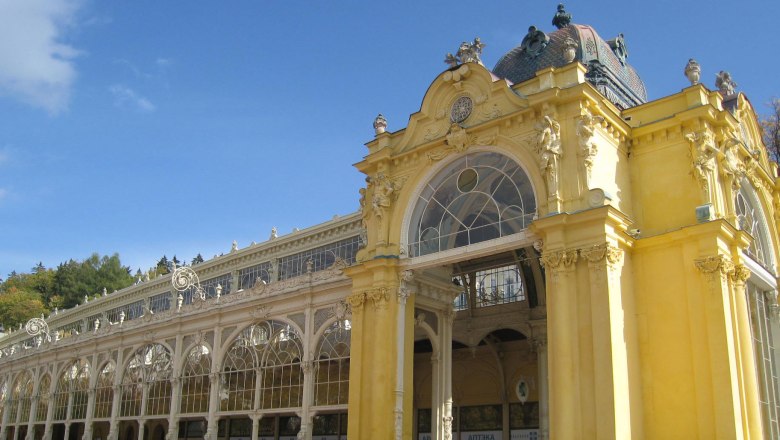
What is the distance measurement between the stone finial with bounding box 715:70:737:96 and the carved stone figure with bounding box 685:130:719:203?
4.62 meters

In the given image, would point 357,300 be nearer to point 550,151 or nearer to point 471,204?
point 471,204

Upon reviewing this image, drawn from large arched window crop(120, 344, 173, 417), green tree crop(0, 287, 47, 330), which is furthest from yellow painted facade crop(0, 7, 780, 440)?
green tree crop(0, 287, 47, 330)

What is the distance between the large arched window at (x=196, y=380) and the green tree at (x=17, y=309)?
4906 centimetres

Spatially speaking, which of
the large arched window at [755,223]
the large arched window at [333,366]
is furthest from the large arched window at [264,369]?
the large arched window at [755,223]

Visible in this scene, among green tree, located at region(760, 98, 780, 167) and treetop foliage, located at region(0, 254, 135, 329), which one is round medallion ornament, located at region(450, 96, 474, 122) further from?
treetop foliage, located at region(0, 254, 135, 329)

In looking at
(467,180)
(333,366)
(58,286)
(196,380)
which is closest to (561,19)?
(467,180)

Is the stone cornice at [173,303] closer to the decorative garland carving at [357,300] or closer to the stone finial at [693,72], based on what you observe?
the decorative garland carving at [357,300]

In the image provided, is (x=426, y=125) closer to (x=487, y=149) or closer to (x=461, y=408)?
(x=487, y=149)

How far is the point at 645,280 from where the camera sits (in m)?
19.8

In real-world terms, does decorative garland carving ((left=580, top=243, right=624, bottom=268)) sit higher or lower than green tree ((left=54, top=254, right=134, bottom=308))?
lower

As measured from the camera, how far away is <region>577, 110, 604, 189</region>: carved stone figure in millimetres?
19703

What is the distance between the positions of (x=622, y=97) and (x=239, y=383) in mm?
18458

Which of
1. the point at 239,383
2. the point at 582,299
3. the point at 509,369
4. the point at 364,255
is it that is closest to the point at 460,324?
the point at 509,369

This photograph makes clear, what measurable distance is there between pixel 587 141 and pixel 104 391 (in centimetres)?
3002
